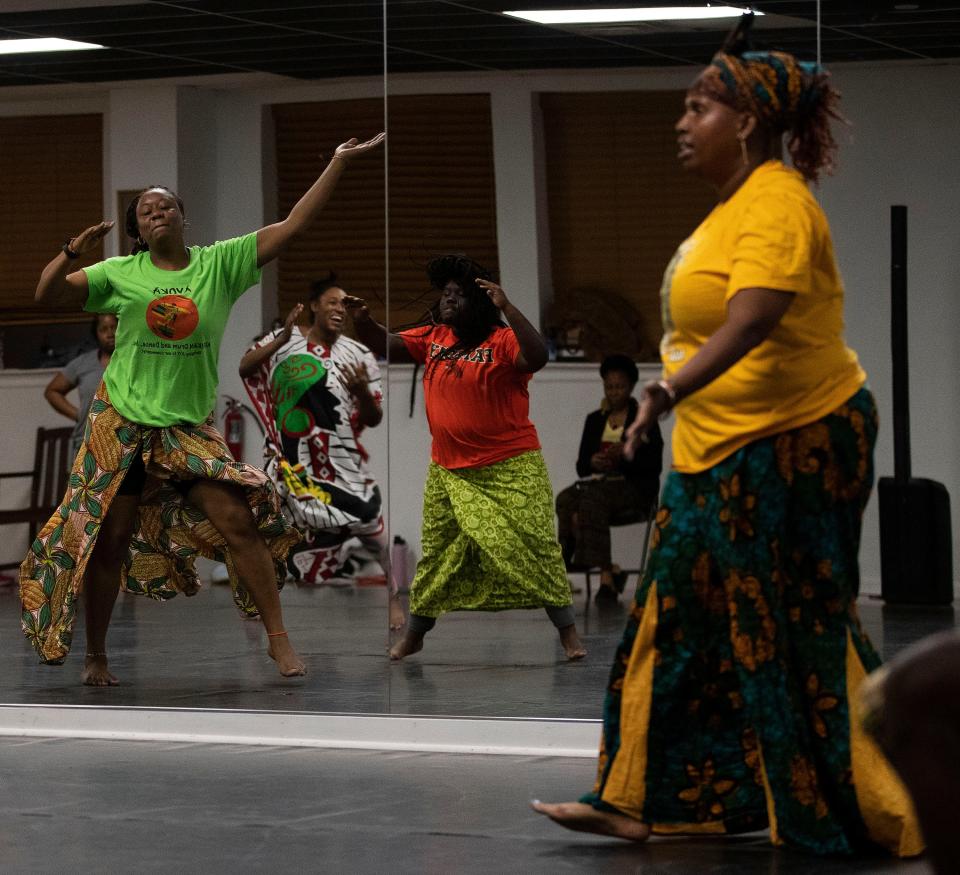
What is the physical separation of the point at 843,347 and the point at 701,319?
0.33 m

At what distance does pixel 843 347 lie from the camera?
165 inches

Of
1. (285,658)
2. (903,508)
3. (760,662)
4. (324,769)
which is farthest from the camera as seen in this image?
(285,658)

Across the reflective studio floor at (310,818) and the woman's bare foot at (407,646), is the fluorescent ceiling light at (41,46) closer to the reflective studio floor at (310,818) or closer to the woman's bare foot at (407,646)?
the woman's bare foot at (407,646)

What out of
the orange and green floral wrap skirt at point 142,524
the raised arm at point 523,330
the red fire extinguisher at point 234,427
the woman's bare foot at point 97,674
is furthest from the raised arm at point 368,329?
the woman's bare foot at point 97,674

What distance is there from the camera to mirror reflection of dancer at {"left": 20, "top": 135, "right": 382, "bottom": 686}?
6.31 m

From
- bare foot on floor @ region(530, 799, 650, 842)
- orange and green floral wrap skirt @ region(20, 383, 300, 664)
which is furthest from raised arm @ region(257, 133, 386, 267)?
bare foot on floor @ region(530, 799, 650, 842)

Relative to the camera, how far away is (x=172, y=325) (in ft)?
20.8

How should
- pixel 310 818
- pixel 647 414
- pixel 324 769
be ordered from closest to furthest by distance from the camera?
pixel 647 414 → pixel 310 818 → pixel 324 769

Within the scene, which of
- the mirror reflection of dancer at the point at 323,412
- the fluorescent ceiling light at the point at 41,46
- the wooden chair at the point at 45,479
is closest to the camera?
the mirror reflection of dancer at the point at 323,412

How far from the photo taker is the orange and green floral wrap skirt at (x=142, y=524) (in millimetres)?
6363

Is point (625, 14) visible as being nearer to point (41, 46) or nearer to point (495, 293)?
point (495, 293)

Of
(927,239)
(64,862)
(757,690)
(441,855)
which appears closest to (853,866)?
(757,690)

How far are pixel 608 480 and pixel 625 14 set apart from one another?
1.44 metres

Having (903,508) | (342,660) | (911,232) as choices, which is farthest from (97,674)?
(911,232)
